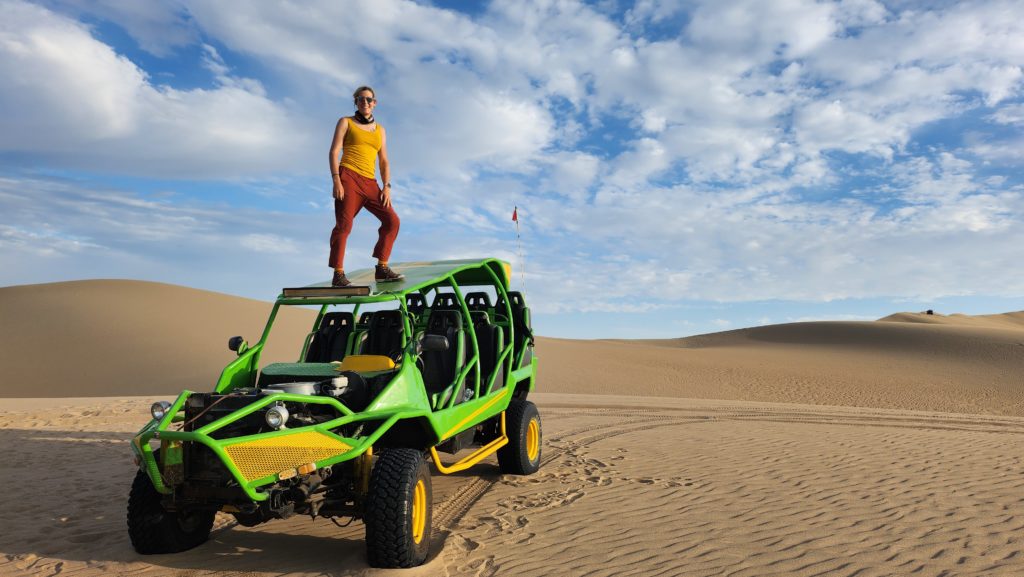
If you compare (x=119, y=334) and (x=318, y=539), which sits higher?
(x=119, y=334)

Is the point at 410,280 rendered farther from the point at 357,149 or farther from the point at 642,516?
the point at 642,516

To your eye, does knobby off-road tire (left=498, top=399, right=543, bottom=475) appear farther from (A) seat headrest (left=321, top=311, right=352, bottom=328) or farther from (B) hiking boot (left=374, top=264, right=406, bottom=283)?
(B) hiking boot (left=374, top=264, right=406, bottom=283)

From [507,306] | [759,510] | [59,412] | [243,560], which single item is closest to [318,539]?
[243,560]

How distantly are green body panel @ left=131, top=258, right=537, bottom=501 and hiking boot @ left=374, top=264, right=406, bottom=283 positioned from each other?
8 cm

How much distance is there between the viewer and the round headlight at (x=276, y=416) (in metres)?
4.30

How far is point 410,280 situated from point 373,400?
60.2 inches

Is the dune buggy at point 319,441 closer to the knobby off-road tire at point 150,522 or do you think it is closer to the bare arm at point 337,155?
the knobby off-road tire at point 150,522

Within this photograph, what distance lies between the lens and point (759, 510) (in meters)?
6.48

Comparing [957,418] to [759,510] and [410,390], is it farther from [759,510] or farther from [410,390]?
[410,390]

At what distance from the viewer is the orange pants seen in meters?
6.38

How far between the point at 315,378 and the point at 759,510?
4.19m

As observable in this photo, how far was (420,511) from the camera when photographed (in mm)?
4926

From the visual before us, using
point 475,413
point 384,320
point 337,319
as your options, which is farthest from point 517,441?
point 337,319

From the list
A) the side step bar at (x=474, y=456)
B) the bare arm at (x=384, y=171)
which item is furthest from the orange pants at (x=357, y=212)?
the side step bar at (x=474, y=456)
